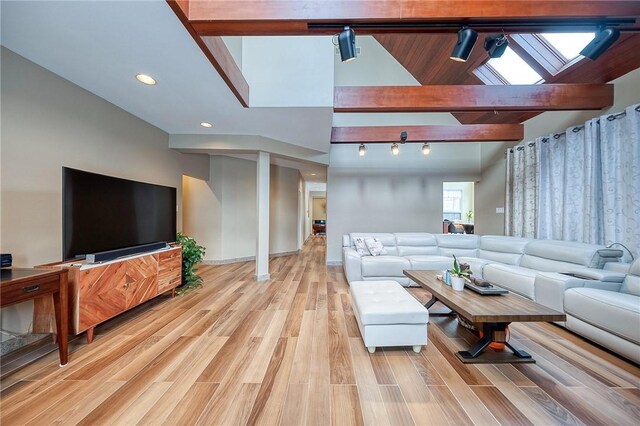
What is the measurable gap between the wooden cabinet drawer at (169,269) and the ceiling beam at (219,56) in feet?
7.22

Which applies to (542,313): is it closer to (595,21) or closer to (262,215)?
(595,21)

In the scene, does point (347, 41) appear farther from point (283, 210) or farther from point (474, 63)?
point (283, 210)

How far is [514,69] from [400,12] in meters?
3.68

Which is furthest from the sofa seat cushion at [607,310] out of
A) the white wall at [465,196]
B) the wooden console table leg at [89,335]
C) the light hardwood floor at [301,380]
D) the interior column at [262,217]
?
the white wall at [465,196]

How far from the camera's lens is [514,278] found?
3.13 metres

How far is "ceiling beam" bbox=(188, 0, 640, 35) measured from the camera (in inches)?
67.1

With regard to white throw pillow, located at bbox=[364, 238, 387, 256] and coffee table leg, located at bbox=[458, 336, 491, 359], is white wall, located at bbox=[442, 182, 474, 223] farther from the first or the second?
coffee table leg, located at bbox=[458, 336, 491, 359]

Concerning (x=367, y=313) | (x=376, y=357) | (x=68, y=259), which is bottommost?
(x=376, y=357)

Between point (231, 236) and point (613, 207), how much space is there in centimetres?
640

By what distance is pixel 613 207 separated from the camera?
117 inches

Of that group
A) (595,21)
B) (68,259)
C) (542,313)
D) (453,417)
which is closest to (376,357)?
(453,417)

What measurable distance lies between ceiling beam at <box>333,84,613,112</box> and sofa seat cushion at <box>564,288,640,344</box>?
2.32 m

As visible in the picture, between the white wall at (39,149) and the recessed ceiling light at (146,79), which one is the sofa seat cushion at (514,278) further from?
the white wall at (39,149)

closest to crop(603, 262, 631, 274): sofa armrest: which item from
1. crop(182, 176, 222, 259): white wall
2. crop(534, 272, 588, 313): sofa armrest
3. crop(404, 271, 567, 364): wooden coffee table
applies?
crop(534, 272, 588, 313): sofa armrest
